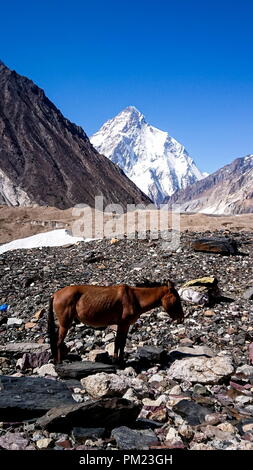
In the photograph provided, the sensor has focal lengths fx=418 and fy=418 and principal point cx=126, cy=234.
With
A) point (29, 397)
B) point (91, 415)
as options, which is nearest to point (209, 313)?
point (29, 397)

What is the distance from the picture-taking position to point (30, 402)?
5625 mm

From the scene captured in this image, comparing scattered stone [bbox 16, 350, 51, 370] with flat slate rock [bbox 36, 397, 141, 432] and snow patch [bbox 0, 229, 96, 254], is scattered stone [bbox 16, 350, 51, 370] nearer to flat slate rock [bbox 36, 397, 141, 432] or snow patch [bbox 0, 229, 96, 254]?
flat slate rock [bbox 36, 397, 141, 432]

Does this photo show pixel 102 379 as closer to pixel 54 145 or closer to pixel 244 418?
pixel 244 418

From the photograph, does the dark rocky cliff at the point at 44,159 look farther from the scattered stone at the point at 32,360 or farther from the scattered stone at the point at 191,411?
the scattered stone at the point at 191,411

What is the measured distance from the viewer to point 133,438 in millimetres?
4914

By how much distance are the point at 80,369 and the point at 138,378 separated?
1.05 meters

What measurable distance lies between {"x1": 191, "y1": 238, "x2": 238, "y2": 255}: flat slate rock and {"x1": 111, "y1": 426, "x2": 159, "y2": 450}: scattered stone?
1369cm

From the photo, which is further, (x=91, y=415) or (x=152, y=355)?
(x=152, y=355)

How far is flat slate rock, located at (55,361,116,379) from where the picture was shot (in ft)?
23.6

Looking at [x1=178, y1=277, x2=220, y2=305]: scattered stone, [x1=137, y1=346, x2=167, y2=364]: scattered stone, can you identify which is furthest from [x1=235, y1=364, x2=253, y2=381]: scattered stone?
[x1=178, y1=277, x2=220, y2=305]: scattered stone

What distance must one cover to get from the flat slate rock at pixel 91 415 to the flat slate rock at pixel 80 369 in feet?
5.98

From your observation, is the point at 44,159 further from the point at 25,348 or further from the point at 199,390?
the point at 199,390

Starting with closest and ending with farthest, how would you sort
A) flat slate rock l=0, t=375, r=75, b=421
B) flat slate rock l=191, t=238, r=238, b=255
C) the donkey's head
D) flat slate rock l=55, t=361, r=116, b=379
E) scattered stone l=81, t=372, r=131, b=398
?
flat slate rock l=0, t=375, r=75, b=421, scattered stone l=81, t=372, r=131, b=398, flat slate rock l=55, t=361, r=116, b=379, the donkey's head, flat slate rock l=191, t=238, r=238, b=255

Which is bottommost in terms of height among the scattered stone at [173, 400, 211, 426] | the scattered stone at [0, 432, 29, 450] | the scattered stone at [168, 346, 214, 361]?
the scattered stone at [168, 346, 214, 361]
